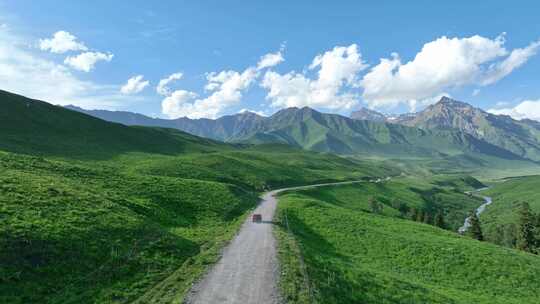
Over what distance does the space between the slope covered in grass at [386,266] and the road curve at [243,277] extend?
1220 millimetres

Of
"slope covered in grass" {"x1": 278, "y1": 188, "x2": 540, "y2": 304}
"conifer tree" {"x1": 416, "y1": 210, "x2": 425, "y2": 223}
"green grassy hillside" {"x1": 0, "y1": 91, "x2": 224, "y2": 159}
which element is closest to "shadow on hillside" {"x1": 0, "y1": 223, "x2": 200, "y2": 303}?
"slope covered in grass" {"x1": 278, "y1": 188, "x2": 540, "y2": 304}

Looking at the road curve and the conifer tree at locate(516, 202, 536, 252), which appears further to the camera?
the conifer tree at locate(516, 202, 536, 252)

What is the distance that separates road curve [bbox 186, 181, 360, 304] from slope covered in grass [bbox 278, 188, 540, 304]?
4.00ft

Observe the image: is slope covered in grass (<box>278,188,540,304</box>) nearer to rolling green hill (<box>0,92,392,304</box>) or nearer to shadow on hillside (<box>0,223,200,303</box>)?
rolling green hill (<box>0,92,392,304</box>)

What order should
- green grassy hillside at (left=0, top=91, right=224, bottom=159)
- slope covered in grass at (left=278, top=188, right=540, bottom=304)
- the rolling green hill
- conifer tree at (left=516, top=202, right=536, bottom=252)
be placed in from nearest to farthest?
1. the rolling green hill
2. slope covered in grass at (left=278, top=188, right=540, bottom=304)
3. conifer tree at (left=516, top=202, right=536, bottom=252)
4. green grassy hillside at (left=0, top=91, right=224, bottom=159)

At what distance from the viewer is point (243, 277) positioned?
22.3 m

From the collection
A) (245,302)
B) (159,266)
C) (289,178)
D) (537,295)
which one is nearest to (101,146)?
(289,178)

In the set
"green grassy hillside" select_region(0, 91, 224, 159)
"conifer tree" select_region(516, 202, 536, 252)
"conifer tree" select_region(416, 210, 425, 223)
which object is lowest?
"conifer tree" select_region(416, 210, 425, 223)

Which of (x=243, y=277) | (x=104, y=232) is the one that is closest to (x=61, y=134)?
(x=104, y=232)

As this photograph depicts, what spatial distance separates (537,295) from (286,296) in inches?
1187

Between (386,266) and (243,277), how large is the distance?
20.1 meters

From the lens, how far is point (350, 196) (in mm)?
117000

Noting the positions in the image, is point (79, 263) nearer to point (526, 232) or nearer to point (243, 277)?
point (243, 277)

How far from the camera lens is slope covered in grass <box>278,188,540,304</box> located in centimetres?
2355
